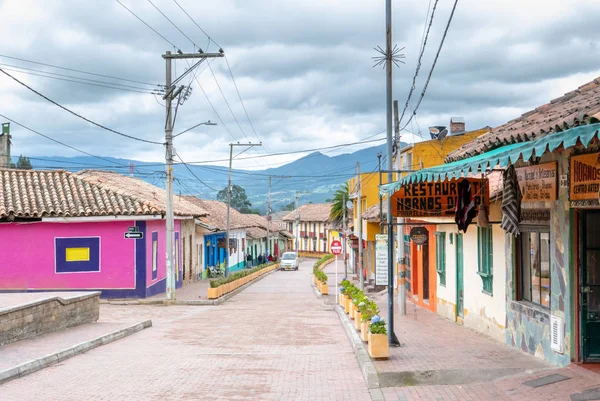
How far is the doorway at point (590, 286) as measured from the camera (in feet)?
33.3

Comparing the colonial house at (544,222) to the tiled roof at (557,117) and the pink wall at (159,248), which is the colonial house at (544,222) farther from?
the pink wall at (159,248)

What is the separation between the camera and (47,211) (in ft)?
86.6

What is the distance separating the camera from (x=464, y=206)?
44.7ft

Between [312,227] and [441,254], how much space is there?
87.5 m

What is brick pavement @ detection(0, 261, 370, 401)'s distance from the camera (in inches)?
405

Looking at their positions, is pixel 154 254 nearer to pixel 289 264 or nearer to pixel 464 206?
pixel 464 206

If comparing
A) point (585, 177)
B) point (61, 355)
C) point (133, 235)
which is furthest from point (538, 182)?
point (133, 235)

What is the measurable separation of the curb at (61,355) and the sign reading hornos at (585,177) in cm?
897

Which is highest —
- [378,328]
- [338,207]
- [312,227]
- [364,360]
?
[338,207]

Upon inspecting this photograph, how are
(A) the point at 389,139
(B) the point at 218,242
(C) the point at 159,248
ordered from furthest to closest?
(B) the point at 218,242 < (C) the point at 159,248 < (A) the point at 389,139

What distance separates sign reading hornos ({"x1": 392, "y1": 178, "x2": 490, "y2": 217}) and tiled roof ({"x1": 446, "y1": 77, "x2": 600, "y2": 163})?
66 cm

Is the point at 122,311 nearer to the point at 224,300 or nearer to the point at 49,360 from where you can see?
the point at 224,300

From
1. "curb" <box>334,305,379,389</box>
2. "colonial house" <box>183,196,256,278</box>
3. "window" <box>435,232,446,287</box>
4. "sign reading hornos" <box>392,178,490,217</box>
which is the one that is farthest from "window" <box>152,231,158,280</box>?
"sign reading hornos" <box>392,178,490,217</box>

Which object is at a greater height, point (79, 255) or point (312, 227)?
point (312, 227)
